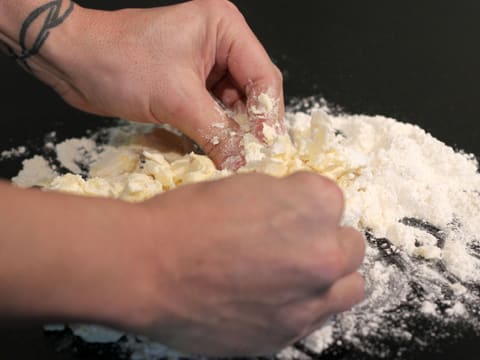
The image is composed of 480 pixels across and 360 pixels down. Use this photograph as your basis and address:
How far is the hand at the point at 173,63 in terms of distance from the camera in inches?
37.5

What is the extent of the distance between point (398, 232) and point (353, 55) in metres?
0.58

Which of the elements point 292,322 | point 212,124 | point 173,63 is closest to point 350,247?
point 292,322

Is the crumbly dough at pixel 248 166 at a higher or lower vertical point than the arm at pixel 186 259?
higher

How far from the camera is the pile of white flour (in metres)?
0.80

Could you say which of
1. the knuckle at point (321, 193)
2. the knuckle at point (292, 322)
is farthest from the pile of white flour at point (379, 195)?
the knuckle at point (321, 193)

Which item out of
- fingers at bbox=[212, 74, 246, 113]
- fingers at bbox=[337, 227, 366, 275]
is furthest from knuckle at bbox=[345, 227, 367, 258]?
fingers at bbox=[212, 74, 246, 113]

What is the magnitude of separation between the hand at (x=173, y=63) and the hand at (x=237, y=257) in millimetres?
347

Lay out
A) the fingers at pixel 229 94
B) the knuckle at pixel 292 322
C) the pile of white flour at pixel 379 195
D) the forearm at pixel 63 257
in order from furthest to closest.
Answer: the fingers at pixel 229 94 → the pile of white flour at pixel 379 195 → the knuckle at pixel 292 322 → the forearm at pixel 63 257

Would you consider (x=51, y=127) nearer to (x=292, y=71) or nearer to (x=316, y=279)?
(x=292, y=71)

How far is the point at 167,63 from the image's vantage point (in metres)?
0.96

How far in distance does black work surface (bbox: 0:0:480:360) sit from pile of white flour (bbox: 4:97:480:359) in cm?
9

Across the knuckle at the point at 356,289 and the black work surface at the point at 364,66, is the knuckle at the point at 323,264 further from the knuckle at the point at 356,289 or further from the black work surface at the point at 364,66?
the black work surface at the point at 364,66

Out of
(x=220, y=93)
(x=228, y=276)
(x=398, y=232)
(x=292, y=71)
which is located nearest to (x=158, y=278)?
(x=228, y=276)

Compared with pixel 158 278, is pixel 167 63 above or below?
above
